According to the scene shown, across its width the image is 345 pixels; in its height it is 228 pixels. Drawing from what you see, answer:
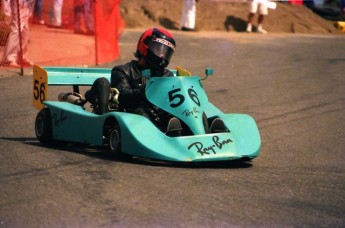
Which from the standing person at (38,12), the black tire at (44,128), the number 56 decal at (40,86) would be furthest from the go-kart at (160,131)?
the standing person at (38,12)

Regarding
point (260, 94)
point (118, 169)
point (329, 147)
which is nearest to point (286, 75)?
point (260, 94)

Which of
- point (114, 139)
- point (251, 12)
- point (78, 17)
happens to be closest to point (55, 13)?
point (78, 17)

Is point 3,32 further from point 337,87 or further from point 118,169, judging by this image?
point 118,169

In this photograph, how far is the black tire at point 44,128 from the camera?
9.11 meters

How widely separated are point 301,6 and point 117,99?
2221cm

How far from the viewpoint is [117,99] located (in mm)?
8914

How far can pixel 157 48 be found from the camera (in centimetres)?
880

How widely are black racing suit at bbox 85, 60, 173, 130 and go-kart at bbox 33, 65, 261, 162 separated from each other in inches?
4.6

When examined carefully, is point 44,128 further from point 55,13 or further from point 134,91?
point 55,13

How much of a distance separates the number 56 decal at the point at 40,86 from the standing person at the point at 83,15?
8.98m

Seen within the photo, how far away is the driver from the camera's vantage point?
27.6ft

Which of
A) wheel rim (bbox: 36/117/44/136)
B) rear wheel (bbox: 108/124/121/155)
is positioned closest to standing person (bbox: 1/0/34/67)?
wheel rim (bbox: 36/117/44/136)

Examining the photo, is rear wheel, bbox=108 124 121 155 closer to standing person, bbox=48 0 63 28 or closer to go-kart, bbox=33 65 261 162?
go-kart, bbox=33 65 261 162

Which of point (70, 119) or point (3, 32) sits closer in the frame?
point (70, 119)
